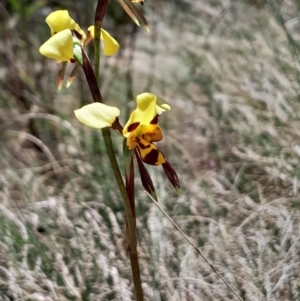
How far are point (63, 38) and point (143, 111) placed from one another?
7.9 inches

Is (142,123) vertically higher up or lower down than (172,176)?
higher up

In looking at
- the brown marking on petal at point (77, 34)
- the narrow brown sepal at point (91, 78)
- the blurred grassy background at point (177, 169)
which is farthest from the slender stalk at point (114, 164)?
the blurred grassy background at point (177, 169)

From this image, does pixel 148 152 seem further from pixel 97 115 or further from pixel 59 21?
pixel 59 21

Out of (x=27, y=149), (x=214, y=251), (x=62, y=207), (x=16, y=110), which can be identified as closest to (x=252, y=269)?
(x=214, y=251)

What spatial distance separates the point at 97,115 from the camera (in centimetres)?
101

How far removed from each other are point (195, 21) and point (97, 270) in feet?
6.71

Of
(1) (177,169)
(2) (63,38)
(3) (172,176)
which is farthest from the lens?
(1) (177,169)

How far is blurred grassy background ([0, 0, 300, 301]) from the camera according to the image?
1577mm

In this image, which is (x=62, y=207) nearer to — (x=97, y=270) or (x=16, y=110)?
(x=97, y=270)

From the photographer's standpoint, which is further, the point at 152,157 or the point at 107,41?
the point at 107,41

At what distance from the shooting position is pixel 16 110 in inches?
108

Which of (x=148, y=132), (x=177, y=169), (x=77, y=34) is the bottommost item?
(x=177, y=169)

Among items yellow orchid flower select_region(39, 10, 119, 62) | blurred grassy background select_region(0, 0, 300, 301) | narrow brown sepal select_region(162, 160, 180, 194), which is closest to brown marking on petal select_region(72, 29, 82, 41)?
yellow orchid flower select_region(39, 10, 119, 62)

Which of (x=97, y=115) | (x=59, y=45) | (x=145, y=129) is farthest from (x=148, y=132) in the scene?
(x=59, y=45)
